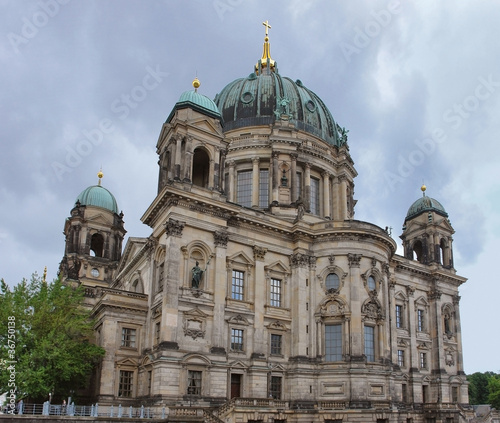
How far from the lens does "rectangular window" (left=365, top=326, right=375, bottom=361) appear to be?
4291 cm

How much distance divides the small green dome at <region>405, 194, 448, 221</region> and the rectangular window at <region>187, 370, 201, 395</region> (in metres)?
37.5

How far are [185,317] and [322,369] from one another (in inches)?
489

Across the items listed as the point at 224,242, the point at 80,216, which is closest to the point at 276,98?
the point at 224,242

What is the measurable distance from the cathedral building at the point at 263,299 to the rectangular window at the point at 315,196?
19 cm

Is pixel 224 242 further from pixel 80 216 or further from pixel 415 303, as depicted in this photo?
pixel 80 216

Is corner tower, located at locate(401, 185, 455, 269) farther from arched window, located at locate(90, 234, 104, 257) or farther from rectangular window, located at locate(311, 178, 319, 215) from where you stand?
arched window, located at locate(90, 234, 104, 257)

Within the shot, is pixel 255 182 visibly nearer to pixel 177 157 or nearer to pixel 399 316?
pixel 177 157

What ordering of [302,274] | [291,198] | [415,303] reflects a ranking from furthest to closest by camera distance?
1. [415,303]
2. [291,198]
3. [302,274]

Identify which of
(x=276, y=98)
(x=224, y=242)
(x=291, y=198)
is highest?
(x=276, y=98)

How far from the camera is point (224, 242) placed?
40.3 m

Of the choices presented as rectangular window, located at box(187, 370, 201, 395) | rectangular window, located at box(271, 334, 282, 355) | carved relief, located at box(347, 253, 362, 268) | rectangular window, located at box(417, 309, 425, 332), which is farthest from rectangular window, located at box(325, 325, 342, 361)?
rectangular window, located at box(417, 309, 425, 332)

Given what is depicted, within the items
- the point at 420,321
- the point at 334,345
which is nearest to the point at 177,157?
the point at 334,345

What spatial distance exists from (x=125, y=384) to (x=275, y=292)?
44.7ft

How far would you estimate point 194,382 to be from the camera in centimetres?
3616
